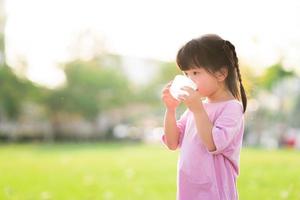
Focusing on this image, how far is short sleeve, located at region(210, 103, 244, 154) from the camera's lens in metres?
1.91

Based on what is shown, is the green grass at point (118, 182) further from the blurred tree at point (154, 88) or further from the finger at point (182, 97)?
the blurred tree at point (154, 88)

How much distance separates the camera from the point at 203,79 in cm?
200

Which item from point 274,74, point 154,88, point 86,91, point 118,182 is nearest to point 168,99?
point 118,182

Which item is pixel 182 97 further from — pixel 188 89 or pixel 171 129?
pixel 171 129

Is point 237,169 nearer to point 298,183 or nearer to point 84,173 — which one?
point 298,183

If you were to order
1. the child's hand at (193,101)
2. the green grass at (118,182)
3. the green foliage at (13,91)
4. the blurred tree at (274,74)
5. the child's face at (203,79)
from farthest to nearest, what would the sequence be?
the green foliage at (13,91)
the blurred tree at (274,74)
the green grass at (118,182)
the child's face at (203,79)
the child's hand at (193,101)

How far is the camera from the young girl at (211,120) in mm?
1970

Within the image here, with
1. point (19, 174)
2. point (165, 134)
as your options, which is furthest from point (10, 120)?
point (165, 134)

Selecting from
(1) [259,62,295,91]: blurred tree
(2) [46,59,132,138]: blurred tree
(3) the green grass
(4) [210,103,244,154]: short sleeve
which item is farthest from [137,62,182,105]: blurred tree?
(4) [210,103,244,154]: short sleeve

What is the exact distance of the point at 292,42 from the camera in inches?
443

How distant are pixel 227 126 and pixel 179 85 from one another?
8.2 inches

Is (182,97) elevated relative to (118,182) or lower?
elevated

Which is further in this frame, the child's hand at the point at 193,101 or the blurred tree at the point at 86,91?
the blurred tree at the point at 86,91

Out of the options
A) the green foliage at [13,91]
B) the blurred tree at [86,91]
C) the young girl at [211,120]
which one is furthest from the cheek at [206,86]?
the blurred tree at [86,91]
